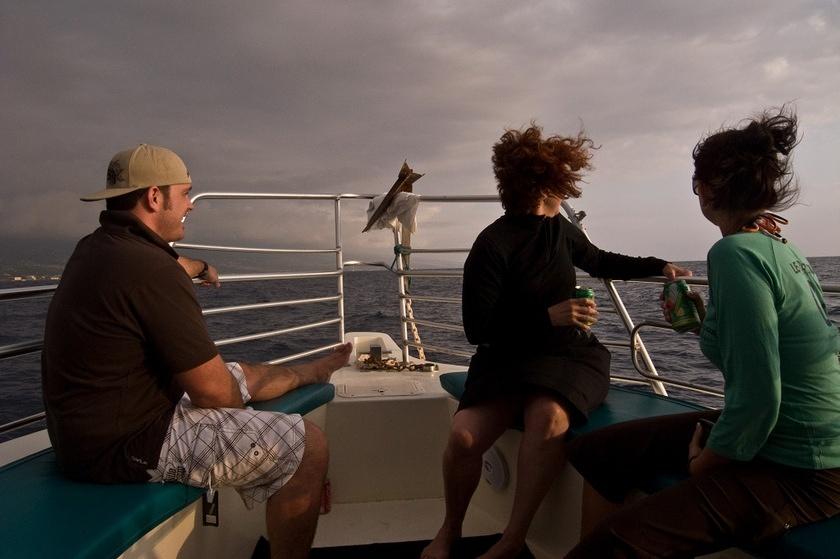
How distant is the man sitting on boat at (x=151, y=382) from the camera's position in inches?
55.6

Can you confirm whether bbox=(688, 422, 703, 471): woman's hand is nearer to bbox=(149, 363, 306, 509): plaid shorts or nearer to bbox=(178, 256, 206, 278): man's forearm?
bbox=(149, 363, 306, 509): plaid shorts

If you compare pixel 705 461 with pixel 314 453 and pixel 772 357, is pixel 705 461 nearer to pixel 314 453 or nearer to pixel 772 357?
pixel 772 357

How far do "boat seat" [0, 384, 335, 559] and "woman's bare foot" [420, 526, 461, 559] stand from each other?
829mm

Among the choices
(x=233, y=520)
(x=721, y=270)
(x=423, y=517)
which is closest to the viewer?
(x=721, y=270)

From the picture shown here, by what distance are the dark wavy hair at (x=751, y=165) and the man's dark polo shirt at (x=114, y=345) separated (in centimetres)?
134

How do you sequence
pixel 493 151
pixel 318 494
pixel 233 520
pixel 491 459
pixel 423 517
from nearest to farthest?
pixel 318 494
pixel 233 520
pixel 493 151
pixel 491 459
pixel 423 517

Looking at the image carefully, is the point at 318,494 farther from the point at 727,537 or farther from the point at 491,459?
the point at 727,537

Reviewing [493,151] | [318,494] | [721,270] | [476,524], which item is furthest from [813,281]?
[476,524]

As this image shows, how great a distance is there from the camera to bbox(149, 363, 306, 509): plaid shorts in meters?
1.52

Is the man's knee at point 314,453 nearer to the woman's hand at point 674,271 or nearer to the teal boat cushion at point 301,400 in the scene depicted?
the teal boat cushion at point 301,400

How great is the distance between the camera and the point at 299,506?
1.67m

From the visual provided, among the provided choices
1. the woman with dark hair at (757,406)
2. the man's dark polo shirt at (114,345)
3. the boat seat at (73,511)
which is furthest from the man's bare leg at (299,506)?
the woman with dark hair at (757,406)

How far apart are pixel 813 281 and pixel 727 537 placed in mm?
584

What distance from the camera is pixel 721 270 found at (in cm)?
115
